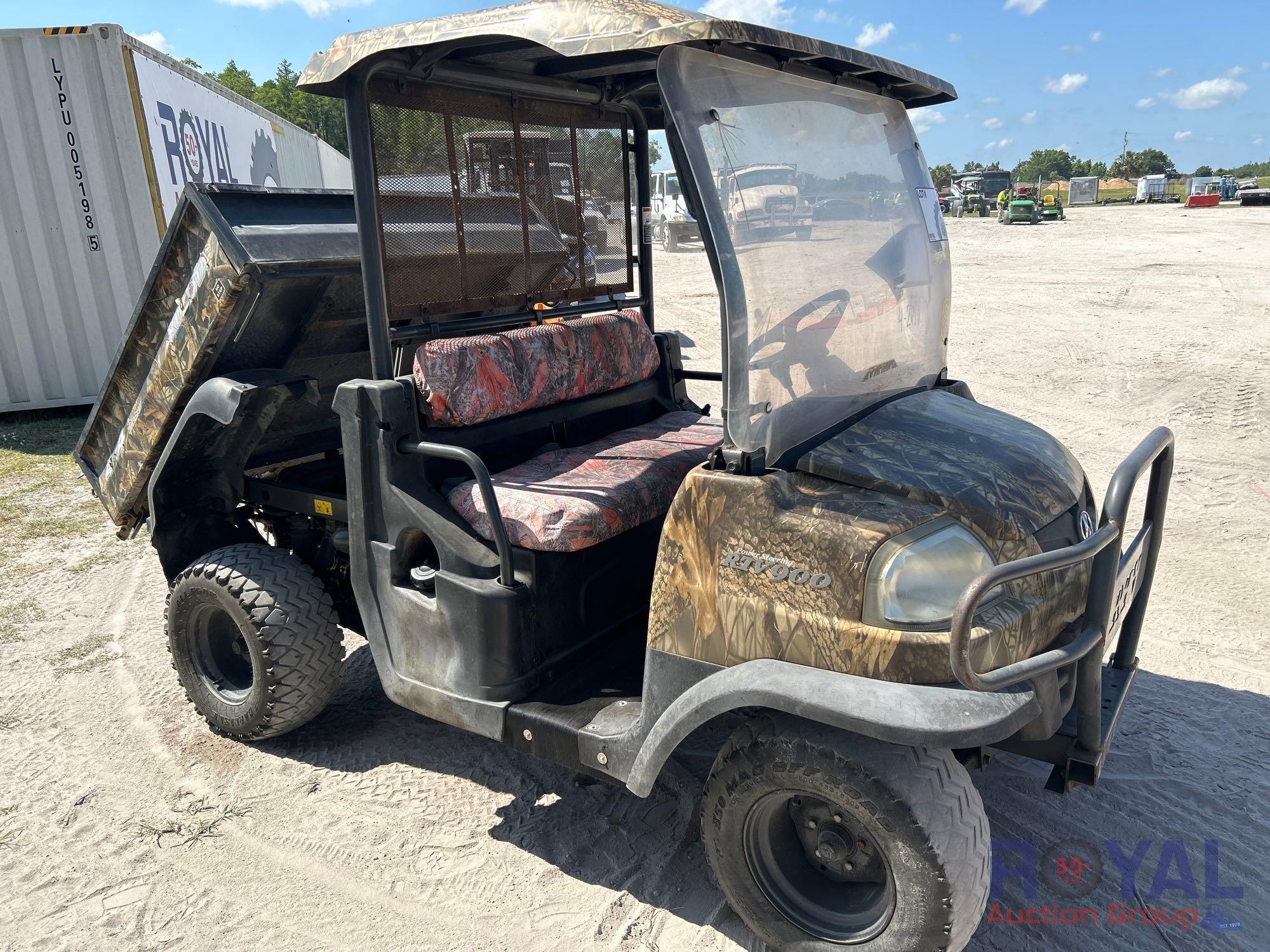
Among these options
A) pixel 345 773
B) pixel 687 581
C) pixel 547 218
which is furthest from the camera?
pixel 547 218

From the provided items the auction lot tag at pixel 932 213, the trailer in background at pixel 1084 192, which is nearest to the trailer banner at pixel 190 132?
the auction lot tag at pixel 932 213

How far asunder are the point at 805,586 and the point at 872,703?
1.06 feet

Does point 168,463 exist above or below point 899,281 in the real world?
below

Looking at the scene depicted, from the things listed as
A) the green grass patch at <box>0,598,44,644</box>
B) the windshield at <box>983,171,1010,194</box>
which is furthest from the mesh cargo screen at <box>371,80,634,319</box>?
the windshield at <box>983,171,1010,194</box>

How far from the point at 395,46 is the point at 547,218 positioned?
1.18 meters

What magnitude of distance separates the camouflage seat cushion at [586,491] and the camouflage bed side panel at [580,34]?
1.30 metres

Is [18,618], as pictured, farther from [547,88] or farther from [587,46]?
[587,46]

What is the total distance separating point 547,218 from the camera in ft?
12.4

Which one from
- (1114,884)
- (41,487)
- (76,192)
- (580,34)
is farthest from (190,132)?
(1114,884)

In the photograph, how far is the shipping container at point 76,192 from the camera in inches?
328

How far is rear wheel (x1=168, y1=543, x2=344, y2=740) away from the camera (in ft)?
11.3

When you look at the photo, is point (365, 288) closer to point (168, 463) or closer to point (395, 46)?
point (395, 46)

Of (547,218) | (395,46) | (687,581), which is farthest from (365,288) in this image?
(687,581)

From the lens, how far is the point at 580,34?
2.22m
